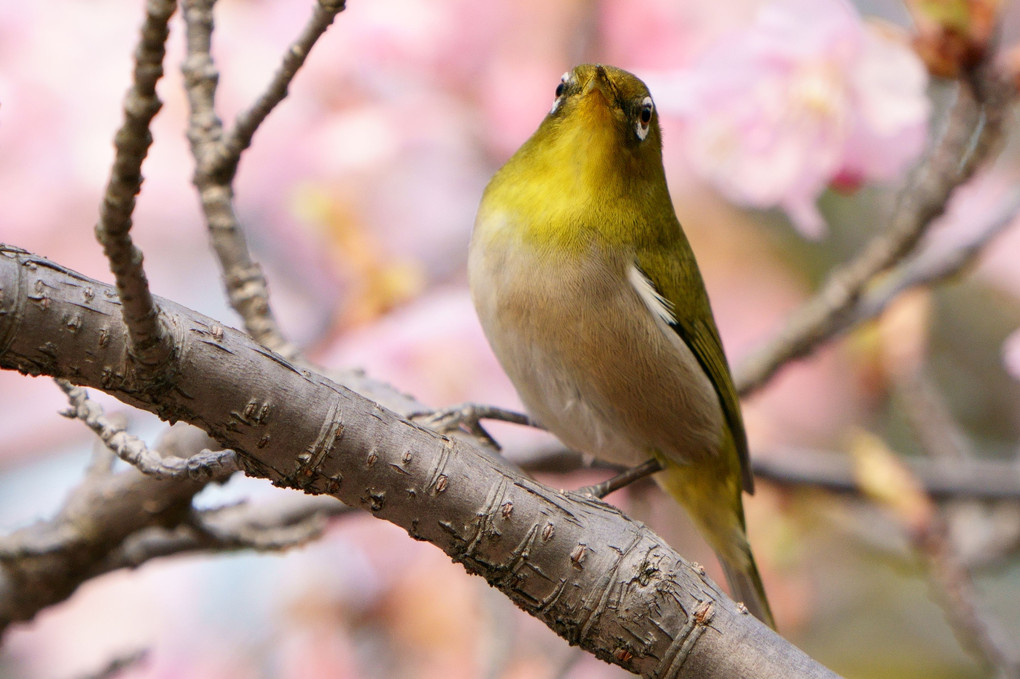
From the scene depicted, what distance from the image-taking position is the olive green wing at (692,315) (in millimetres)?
1699

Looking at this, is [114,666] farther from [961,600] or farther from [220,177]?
[961,600]

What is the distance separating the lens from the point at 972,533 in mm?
2904

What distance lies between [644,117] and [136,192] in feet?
3.43

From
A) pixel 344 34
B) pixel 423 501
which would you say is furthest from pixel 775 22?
pixel 423 501

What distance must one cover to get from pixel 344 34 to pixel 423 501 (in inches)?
71.0

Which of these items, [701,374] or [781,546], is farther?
[781,546]

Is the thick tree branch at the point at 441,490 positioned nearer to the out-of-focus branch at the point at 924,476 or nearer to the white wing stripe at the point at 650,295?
the white wing stripe at the point at 650,295

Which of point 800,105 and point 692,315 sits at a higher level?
point 800,105

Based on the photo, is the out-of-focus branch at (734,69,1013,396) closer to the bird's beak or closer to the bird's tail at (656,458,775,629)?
the bird's tail at (656,458,775,629)

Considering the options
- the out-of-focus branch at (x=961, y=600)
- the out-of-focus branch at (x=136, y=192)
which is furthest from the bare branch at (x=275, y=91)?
the out-of-focus branch at (x=961, y=600)

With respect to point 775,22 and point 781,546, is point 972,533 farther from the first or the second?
point 775,22

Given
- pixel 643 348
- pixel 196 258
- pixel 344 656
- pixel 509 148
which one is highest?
pixel 509 148

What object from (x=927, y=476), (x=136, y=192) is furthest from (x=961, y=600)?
(x=136, y=192)

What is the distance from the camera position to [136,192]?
0.80 meters
